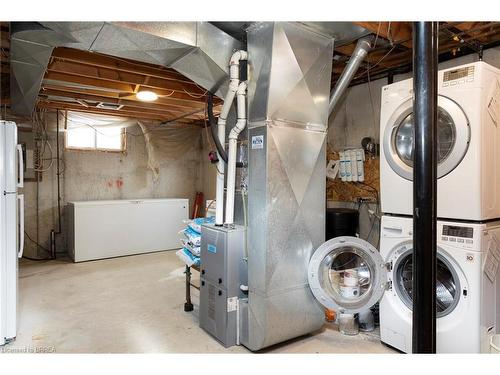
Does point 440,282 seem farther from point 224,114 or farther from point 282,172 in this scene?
point 224,114

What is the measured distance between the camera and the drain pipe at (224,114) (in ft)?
8.36

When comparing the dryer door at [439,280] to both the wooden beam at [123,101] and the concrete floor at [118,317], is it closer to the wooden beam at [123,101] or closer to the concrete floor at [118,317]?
the concrete floor at [118,317]

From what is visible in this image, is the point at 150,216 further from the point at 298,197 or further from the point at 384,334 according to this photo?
the point at 384,334

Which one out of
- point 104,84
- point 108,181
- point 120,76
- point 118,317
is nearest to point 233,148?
point 118,317

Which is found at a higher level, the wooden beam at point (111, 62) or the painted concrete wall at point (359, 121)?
the wooden beam at point (111, 62)

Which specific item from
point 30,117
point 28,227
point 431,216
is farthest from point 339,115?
point 28,227

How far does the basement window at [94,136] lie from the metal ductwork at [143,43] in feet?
10.00

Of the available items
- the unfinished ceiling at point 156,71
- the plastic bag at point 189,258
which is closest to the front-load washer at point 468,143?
the unfinished ceiling at point 156,71

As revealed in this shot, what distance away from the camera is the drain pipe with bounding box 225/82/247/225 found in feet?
8.50

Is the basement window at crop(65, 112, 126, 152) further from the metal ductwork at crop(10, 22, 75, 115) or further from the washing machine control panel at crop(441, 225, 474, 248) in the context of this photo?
the washing machine control panel at crop(441, 225, 474, 248)

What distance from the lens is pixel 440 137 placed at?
236 centimetres

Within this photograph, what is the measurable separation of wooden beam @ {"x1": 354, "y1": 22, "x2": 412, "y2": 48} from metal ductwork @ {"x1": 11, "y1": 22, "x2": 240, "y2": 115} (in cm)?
103

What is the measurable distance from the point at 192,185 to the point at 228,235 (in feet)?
16.1

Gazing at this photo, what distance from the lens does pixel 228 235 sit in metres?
2.59
